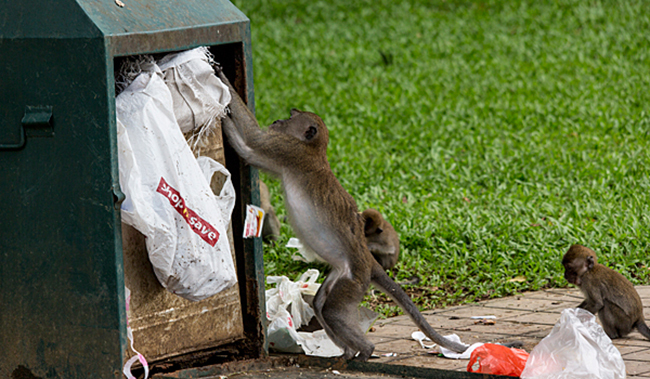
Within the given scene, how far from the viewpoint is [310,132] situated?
16.4 ft

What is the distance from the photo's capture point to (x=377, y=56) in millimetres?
14172

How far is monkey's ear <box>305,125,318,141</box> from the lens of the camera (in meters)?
4.97

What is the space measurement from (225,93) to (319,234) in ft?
3.17

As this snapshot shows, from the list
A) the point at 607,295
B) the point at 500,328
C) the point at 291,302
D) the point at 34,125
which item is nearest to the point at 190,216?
the point at 34,125

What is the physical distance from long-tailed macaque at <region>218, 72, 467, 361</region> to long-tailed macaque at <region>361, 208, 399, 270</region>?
5.73ft

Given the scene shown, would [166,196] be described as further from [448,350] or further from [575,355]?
[575,355]

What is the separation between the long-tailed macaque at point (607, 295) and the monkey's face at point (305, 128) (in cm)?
190

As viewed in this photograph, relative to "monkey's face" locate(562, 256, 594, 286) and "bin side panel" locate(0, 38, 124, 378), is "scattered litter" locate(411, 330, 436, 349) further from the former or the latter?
"bin side panel" locate(0, 38, 124, 378)

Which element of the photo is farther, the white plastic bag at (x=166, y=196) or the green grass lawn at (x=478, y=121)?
the green grass lawn at (x=478, y=121)

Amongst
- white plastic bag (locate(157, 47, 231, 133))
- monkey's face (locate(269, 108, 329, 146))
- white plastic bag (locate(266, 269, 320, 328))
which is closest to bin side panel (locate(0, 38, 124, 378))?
white plastic bag (locate(157, 47, 231, 133))

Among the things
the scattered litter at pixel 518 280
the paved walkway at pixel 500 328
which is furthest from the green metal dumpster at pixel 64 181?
the scattered litter at pixel 518 280

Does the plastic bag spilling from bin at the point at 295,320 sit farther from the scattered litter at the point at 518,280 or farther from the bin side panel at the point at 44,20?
the bin side panel at the point at 44,20

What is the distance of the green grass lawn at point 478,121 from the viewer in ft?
23.1

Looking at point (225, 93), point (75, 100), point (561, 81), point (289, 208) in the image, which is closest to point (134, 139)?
point (75, 100)
